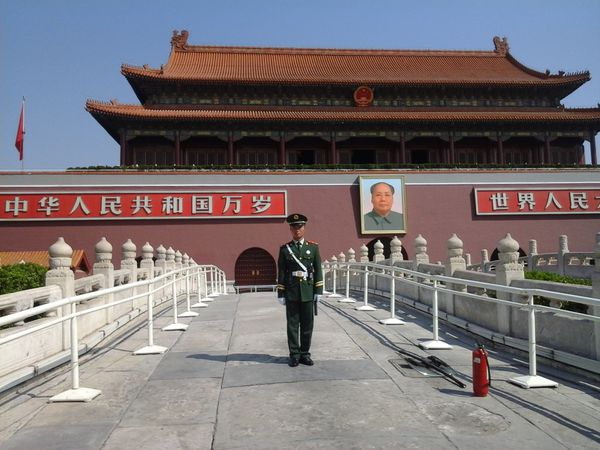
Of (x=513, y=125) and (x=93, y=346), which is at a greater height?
(x=513, y=125)

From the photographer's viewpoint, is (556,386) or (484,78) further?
(484,78)

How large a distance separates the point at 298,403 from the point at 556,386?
101 inches

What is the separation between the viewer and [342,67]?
1273 inches

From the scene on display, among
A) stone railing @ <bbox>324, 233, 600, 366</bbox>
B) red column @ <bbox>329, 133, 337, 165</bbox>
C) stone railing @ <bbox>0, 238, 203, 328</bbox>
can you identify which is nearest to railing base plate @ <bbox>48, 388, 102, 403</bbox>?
stone railing @ <bbox>0, 238, 203, 328</bbox>

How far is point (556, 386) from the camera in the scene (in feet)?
16.7

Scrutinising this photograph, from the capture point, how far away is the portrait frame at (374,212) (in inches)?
1017

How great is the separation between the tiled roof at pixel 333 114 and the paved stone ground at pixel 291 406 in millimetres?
21092

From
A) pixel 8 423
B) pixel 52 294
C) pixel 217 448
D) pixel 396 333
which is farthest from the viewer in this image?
pixel 396 333

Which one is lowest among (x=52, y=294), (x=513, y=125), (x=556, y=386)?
(x=556, y=386)

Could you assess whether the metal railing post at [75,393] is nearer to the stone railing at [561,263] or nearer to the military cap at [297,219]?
the military cap at [297,219]

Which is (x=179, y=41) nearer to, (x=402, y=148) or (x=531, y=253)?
(x=402, y=148)

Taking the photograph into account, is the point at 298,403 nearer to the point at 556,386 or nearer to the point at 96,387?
the point at 96,387

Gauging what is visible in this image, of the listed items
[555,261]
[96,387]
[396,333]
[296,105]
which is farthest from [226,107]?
[96,387]

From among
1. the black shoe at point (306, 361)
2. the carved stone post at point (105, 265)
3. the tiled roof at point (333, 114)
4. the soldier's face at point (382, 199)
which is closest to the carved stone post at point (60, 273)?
the carved stone post at point (105, 265)
